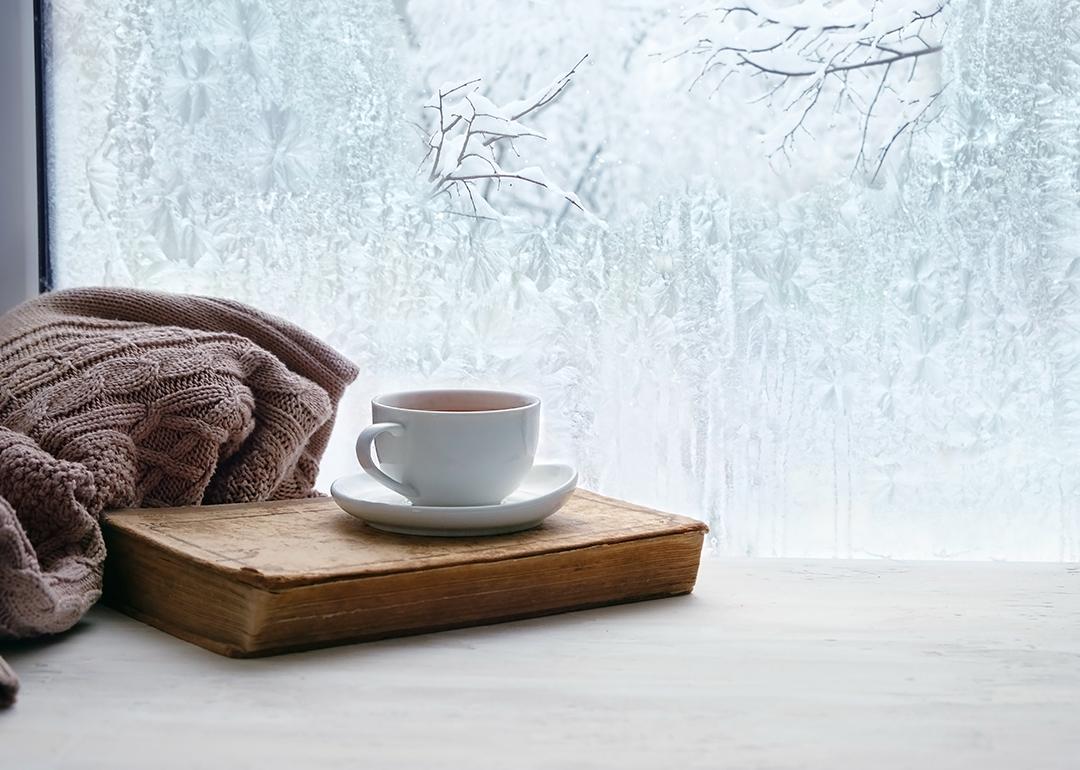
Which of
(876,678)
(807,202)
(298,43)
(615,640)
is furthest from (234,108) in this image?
(876,678)

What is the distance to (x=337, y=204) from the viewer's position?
1.15 meters

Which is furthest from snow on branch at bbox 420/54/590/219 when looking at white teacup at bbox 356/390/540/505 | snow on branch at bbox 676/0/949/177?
white teacup at bbox 356/390/540/505

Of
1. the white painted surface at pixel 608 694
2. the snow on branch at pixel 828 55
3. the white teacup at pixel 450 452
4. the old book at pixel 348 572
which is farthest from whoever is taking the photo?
the snow on branch at pixel 828 55

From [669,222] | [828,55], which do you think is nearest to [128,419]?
[669,222]

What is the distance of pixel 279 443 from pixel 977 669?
52 cm

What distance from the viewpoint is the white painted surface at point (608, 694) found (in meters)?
0.58

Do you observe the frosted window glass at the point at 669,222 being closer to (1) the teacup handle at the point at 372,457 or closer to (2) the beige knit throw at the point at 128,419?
(2) the beige knit throw at the point at 128,419

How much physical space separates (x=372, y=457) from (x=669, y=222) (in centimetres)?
41

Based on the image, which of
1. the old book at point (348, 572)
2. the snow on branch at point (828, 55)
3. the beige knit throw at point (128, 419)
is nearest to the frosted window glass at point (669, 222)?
the snow on branch at point (828, 55)

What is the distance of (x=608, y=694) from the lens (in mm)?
654

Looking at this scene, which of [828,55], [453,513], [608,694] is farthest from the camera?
[828,55]

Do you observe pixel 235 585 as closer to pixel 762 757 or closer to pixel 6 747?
pixel 6 747

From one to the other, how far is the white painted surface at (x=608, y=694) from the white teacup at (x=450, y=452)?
99 mm

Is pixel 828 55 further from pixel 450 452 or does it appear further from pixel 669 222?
pixel 450 452
